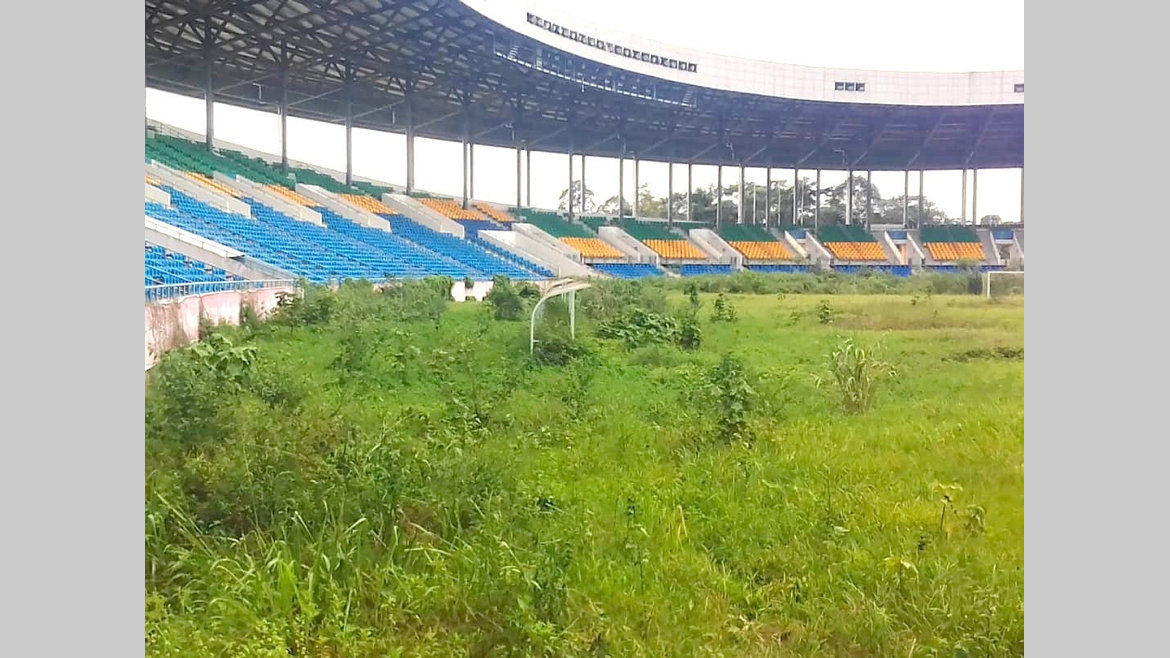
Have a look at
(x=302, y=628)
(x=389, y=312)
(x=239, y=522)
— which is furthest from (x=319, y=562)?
(x=389, y=312)

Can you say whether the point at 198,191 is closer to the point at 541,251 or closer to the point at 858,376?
the point at 541,251

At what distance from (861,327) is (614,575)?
265 cm

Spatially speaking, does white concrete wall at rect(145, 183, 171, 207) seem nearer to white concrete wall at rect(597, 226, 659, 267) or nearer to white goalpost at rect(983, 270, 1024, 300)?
white concrete wall at rect(597, 226, 659, 267)

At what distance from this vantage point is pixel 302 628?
2527 mm

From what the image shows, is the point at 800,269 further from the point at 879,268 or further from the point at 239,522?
the point at 239,522

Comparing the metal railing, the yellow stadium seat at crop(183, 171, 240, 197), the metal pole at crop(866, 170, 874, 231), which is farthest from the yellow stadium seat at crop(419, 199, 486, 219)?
the metal pole at crop(866, 170, 874, 231)

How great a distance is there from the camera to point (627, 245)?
4.80 meters

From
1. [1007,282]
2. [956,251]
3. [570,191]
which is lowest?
[1007,282]

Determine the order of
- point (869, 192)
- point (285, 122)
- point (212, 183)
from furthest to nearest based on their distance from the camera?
point (212, 183) → point (285, 122) → point (869, 192)

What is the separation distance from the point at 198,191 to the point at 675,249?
3.98 m

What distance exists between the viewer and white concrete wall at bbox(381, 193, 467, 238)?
4875mm

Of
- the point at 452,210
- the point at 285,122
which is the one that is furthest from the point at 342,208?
the point at 452,210

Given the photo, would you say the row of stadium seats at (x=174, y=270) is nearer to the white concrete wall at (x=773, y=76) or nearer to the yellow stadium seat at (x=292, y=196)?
the yellow stadium seat at (x=292, y=196)

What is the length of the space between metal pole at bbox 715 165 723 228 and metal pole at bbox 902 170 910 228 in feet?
4.85
